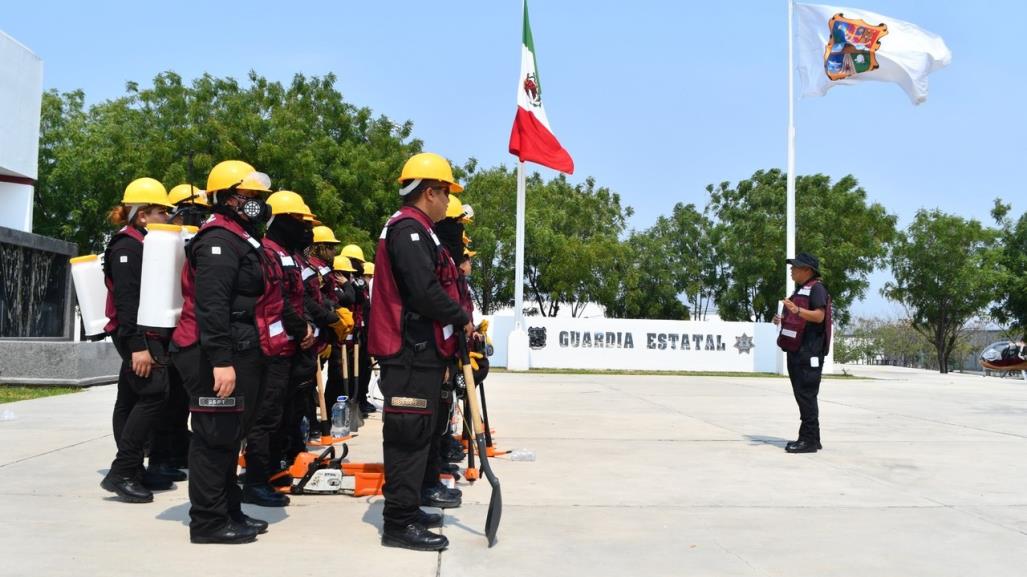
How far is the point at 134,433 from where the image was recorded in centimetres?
541

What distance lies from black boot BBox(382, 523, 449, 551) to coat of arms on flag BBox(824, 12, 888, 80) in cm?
2066

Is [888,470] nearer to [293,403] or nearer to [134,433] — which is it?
[293,403]

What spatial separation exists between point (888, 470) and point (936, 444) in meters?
2.28

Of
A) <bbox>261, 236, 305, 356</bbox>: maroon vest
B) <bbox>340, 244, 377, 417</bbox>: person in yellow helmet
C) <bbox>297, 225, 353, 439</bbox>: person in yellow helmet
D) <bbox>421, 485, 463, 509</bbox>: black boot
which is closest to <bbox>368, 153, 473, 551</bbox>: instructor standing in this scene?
<bbox>421, 485, 463, 509</bbox>: black boot

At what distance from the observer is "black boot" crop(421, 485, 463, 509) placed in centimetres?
541

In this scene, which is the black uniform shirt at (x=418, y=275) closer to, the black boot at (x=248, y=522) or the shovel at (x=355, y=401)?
the black boot at (x=248, y=522)

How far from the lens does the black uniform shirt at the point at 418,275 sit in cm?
432

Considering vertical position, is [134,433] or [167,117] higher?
[167,117]

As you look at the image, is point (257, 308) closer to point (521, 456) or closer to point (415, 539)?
point (415, 539)

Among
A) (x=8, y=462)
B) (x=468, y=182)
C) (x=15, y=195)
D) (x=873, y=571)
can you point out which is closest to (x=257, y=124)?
(x=15, y=195)

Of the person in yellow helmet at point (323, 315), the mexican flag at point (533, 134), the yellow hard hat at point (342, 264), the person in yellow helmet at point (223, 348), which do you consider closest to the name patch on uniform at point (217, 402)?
the person in yellow helmet at point (223, 348)

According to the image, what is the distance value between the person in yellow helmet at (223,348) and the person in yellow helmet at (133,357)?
842 millimetres

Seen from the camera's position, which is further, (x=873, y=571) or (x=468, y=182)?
(x=468, y=182)

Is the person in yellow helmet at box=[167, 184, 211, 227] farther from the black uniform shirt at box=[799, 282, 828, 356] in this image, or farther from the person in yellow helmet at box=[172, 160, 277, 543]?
the black uniform shirt at box=[799, 282, 828, 356]
